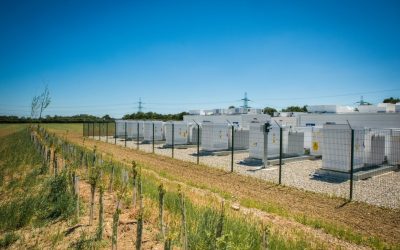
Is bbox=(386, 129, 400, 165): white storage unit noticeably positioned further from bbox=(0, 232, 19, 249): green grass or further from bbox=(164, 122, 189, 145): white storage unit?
bbox=(0, 232, 19, 249): green grass

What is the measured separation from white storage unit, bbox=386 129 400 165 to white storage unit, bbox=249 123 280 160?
20.9ft

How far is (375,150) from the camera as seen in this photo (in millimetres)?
15320

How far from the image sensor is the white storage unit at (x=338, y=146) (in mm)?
12516

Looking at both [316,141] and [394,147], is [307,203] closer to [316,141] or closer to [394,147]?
[394,147]

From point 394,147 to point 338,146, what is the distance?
5321 mm

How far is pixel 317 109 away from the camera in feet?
106

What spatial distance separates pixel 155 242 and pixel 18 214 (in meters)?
3.28

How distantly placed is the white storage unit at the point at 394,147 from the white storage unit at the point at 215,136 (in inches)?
424

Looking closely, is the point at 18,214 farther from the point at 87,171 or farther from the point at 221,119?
the point at 221,119

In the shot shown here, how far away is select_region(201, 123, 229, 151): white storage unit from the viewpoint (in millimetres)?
20766

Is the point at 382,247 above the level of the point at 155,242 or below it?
below

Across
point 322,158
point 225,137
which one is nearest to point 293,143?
point 225,137

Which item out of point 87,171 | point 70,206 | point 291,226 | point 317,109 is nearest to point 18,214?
point 70,206

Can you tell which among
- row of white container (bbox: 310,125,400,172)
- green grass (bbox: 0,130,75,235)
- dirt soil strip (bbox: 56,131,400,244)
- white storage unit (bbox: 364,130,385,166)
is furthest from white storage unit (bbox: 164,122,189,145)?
green grass (bbox: 0,130,75,235)
